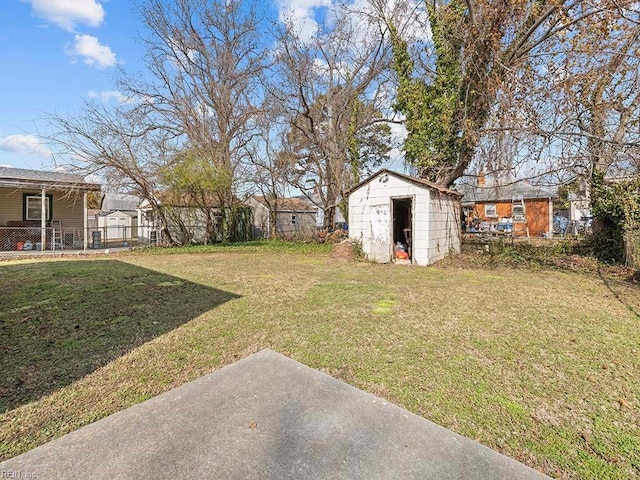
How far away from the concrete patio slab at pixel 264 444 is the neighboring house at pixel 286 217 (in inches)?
747

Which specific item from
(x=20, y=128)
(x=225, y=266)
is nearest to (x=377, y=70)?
(x=225, y=266)

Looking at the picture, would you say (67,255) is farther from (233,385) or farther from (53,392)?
(233,385)

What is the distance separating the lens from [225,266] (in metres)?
9.27

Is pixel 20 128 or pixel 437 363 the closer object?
pixel 437 363

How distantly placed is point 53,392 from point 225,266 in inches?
269

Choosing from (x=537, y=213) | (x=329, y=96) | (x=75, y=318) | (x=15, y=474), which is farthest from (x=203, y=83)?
(x=537, y=213)

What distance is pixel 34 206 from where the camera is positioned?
14219mm

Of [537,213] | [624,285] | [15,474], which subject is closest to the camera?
[15,474]

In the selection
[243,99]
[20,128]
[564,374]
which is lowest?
[564,374]

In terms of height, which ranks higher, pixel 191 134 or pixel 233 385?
pixel 191 134

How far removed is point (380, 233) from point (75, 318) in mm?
7691

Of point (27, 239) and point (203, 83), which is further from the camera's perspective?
point (203, 83)

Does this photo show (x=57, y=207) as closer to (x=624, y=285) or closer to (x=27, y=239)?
(x=27, y=239)

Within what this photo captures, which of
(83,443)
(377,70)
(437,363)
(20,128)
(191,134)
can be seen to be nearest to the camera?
(83,443)
